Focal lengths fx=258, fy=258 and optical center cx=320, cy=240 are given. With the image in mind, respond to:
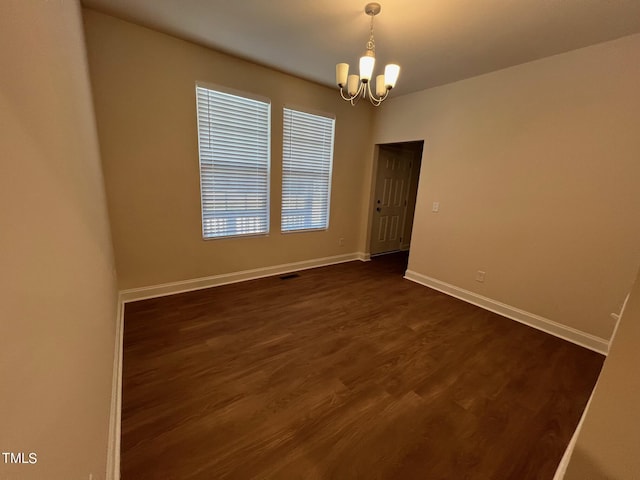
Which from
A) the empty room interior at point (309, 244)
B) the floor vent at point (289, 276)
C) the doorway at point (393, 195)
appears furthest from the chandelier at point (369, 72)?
the floor vent at point (289, 276)

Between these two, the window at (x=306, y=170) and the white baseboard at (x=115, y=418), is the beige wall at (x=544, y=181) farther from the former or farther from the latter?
the white baseboard at (x=115, y=418)

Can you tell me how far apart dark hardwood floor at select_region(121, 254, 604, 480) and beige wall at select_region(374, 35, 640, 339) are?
55 cm

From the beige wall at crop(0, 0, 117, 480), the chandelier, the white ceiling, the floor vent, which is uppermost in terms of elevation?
the white ceiling

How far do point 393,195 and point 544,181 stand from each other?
2565mm

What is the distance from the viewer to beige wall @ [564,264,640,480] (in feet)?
2.73

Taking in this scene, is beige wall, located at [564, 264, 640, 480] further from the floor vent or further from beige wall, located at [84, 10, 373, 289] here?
beige wall, located at [84, 10, 373, 289]

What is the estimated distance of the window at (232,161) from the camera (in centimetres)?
297

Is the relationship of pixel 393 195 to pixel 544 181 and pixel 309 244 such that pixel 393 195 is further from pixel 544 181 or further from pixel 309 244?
pixel 544 181

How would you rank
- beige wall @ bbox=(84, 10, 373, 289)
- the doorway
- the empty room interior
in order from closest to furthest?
the empty room interior
beige wall @ bbox=(84, 10, 373, 289)
the doorway

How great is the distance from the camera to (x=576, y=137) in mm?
2439

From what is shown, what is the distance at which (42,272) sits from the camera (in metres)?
0.61

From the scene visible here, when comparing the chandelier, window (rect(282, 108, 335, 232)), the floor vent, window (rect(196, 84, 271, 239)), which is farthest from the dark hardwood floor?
the chandelier

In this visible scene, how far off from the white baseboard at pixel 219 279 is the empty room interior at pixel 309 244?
0.10ft

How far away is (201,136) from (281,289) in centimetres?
205
